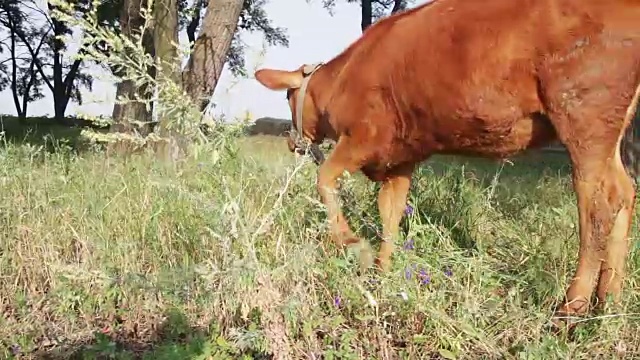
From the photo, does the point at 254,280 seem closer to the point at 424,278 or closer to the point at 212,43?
the point at 424,278

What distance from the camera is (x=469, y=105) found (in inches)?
141

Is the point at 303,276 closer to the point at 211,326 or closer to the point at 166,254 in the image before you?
the point at 211,326

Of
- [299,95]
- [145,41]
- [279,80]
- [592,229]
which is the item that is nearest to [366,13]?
[145,41]

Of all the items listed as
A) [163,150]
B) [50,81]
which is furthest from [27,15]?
[163,150]

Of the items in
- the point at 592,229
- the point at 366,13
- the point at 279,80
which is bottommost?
the point at 592,229

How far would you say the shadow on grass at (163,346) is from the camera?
3045mm

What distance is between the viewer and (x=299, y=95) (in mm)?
4750

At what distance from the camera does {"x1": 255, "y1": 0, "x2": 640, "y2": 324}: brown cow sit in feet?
10.7

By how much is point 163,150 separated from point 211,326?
253cm

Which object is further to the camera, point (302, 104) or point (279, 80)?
point (279, 80)

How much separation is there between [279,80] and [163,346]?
2.25m

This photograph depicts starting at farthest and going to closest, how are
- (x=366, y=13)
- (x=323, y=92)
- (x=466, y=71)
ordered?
(x=366, y=13), (x=323, y=92), (x=466, y=71)

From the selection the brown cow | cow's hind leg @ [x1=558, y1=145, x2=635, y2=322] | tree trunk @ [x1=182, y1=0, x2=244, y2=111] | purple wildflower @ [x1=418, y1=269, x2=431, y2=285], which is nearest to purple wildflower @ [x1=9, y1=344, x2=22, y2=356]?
the brown cow

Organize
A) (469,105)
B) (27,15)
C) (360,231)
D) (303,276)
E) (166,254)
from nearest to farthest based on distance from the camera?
(303,276), (469,105), (166,254), (360,231), (27,15)
